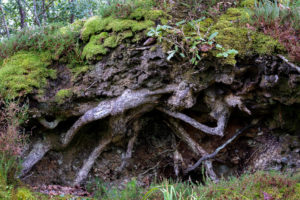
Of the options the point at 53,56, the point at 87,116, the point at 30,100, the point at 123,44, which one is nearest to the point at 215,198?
the point at 87,116

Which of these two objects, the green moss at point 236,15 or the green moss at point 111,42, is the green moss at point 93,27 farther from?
the green moss at point 236,15

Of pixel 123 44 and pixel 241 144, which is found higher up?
pixel 123 44

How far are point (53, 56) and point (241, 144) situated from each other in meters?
4.38

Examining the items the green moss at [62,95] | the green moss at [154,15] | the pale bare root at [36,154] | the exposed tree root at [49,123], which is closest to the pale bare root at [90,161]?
the pale bare root at [36,154]

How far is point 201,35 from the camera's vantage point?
4180 millimetres

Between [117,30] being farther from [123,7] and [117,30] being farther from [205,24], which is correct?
[205,24]

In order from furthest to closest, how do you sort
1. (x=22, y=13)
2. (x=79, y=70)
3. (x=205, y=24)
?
(x=22, y=13), (x=79, y=70), (x=205, y=24)

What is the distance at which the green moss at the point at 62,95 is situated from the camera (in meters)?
4.39

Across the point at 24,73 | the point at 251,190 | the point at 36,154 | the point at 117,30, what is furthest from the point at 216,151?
the point at 24,73

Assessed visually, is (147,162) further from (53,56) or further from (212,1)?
(212,1)

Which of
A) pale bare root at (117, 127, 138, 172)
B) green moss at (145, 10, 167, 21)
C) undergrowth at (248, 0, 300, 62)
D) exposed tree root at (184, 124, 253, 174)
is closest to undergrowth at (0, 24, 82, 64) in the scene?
green moss at (145, 10, 167, 21)

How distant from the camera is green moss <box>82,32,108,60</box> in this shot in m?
4.57

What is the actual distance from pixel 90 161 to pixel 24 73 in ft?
7.20

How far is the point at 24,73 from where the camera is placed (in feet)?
14.7
